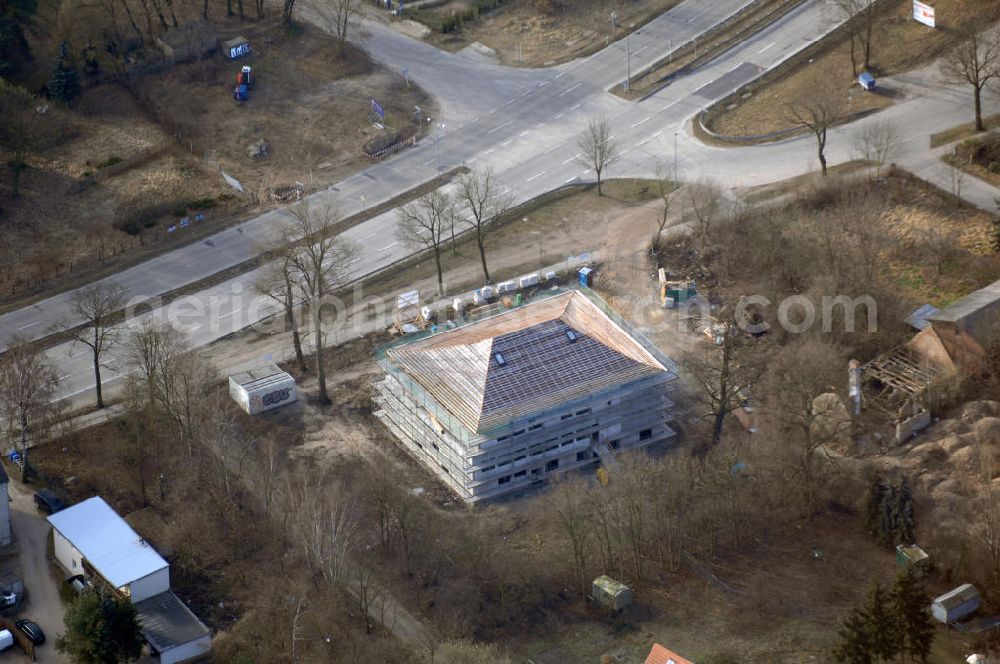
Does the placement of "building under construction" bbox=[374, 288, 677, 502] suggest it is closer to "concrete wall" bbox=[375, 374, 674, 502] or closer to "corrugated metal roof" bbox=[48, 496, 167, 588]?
"concrete wall" bbox=[375, 374, 674, 502]

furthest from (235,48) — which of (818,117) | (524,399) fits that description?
(524,399)

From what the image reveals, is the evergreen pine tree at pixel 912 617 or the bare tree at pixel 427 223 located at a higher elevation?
the evergreen pine tree at pixel 912 617

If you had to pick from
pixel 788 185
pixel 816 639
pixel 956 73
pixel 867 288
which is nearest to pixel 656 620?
pixel 816 639

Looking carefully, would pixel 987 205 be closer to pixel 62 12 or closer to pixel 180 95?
pixel 180 95

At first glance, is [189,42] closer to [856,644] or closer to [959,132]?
[959,132]

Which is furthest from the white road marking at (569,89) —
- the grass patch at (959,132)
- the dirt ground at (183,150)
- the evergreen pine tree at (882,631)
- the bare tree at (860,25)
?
the evergreen pine tree at (882,631)

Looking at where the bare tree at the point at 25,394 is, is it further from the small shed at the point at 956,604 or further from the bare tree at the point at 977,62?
the bare tree at the point at 977,62

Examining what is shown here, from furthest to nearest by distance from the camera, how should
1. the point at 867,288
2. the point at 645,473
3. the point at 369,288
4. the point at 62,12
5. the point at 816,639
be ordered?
the point at 62,12
the point at 369,288
the point at 867,288
the point at 645,473
the point at 816,639
